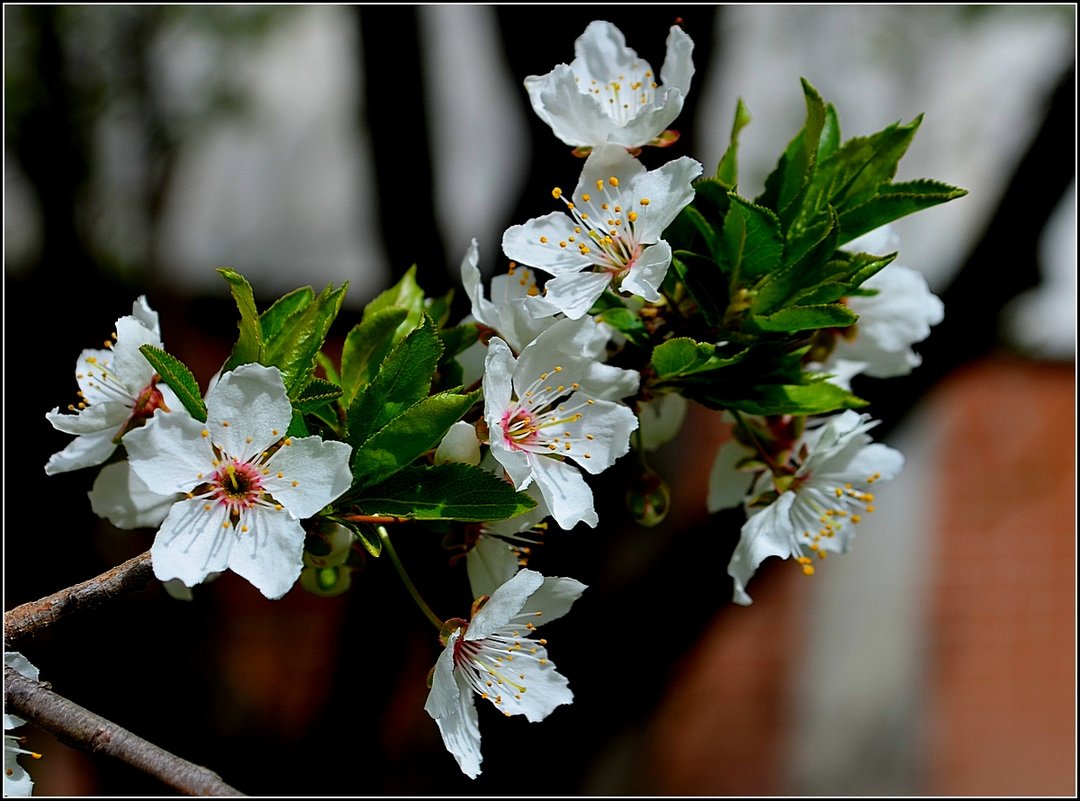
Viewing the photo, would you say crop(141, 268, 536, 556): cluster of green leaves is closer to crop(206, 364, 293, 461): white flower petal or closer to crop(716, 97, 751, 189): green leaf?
crop(206, 364, 293, 461): white flower petal

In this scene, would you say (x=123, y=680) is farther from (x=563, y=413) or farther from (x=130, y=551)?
(x=563, y=413)

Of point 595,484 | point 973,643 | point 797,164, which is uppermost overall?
point 797,164

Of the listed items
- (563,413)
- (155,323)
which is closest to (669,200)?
(563,413)

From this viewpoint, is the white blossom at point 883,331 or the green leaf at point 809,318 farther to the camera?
the white blossom at point 883,331

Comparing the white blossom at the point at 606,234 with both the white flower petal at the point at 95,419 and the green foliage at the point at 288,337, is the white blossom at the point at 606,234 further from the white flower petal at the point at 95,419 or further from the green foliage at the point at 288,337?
the white flower petal at the point at 95,419

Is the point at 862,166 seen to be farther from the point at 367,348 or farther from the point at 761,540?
the point at 367,348

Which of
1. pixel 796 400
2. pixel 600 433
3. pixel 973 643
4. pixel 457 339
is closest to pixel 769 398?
pixel 796 400

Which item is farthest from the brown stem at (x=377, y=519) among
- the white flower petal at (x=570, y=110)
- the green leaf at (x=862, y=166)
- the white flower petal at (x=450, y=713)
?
the green leaf at (x=862, y=166)

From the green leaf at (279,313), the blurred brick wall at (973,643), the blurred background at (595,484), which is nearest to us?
the green leaf at (279,313)
